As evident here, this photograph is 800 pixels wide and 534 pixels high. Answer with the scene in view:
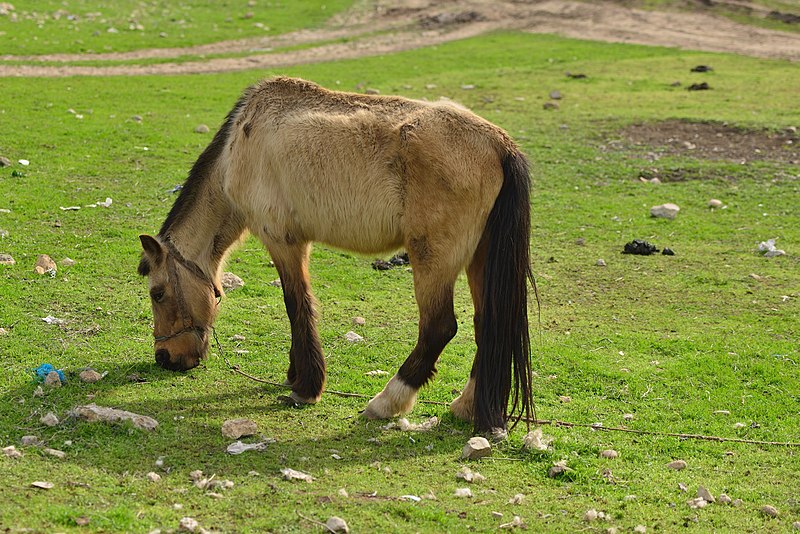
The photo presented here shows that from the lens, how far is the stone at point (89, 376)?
6.73 metres

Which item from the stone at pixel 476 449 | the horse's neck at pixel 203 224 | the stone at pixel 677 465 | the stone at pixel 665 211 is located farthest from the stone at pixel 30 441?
the stone at pixel 665 211

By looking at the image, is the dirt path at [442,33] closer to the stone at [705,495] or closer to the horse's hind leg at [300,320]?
the horse's hind leg at [300,320]

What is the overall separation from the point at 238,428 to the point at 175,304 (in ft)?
4.62

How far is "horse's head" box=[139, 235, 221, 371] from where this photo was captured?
7020 millimetres

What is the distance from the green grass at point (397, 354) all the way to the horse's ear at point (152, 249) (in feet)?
2.73

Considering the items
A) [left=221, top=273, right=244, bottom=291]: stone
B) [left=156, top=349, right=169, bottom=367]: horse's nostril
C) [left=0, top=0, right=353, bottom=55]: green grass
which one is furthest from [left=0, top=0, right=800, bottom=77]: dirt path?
[left=156, top=349, right=169, bottom=367]: horse's nostril

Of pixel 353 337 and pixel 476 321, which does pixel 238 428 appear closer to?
pixel 476 321

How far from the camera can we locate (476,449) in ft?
19.2

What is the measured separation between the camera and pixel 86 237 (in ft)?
32.6

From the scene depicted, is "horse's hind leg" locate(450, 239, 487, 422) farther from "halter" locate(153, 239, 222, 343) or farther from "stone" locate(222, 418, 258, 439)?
"halter" locate(153, 239, 222, 343)

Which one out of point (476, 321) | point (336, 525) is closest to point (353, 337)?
point (476, 321)

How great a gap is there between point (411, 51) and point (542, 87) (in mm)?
5197

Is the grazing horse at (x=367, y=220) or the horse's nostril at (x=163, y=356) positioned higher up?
the grazing horse at (x=367, y=220)

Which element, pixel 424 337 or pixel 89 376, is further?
pixel 89 376
